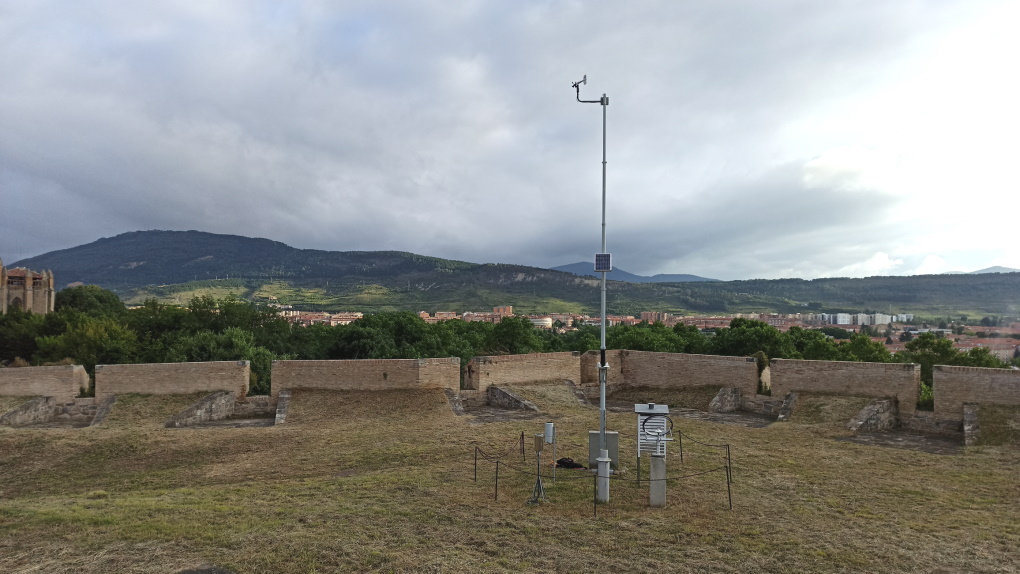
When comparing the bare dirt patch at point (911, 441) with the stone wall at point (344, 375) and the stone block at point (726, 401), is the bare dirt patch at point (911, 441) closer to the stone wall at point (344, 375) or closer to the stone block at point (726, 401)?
the stone block at point (726, 401)

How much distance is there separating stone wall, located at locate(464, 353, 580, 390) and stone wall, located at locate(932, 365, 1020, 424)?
14141 mm

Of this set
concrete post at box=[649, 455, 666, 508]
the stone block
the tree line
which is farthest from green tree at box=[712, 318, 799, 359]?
concrete post at box=[649, 455, 666, 508]

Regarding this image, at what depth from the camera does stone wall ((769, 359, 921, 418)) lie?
19.4 m

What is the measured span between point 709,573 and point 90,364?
33.2m

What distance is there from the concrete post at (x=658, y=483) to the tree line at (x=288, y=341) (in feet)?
57.8

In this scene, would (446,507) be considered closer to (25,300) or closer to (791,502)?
(791,502)

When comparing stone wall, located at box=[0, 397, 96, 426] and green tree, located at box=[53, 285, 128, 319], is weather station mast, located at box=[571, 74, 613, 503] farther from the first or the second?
green tree, located at box=[53, 285, 128, 319]

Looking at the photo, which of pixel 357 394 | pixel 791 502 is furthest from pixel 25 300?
pixel 791 502

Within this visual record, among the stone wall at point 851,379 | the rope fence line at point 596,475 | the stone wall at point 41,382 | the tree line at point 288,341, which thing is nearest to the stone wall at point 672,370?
the stone wall at point 851,379

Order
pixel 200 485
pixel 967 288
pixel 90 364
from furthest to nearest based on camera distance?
pixel 967 288 → pixel 90 364 → pixel 200 485

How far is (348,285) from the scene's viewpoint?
171 meters

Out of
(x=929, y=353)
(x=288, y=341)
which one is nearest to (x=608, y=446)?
(x=929, y=353)

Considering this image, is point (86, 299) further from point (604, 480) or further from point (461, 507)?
point (604, 480)

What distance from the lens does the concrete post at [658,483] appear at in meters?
9.77
